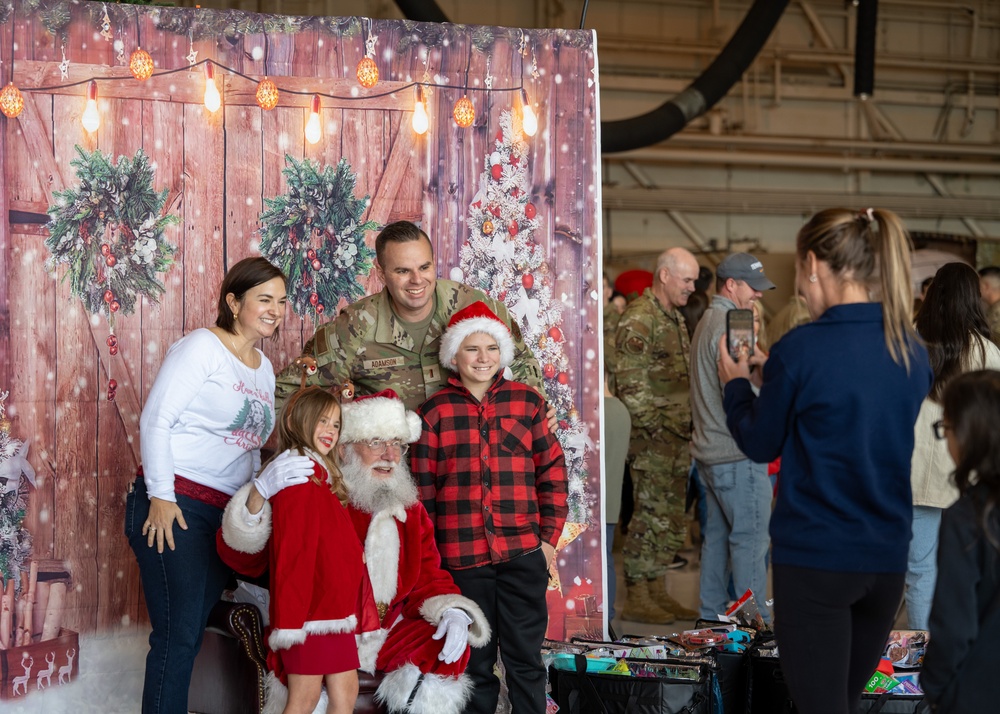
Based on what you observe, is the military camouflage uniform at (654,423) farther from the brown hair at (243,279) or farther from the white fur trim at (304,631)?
the white fur trim at (304,631)

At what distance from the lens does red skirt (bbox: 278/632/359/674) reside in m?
2.85

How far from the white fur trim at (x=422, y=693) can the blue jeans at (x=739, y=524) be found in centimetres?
166

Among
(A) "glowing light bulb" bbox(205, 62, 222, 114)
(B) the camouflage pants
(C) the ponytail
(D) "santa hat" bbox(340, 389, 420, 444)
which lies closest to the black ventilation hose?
(B) the camouflage pants

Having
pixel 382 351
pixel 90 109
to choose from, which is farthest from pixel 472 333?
pixel 90 109

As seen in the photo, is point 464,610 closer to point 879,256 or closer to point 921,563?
point 879,256

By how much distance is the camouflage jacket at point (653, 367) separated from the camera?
5109mm

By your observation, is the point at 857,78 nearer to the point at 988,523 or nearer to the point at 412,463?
the point at 412,463

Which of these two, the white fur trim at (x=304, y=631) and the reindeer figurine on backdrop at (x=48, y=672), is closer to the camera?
the white fur trim at (x=304, y=631)

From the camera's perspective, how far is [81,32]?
3670mm

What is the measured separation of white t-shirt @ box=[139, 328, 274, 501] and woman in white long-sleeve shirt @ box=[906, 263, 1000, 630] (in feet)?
6.84

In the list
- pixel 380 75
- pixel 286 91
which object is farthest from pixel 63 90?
pixel 380 75

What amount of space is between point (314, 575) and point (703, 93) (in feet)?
18.0

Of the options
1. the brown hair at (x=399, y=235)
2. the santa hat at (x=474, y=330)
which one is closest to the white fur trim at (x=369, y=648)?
the santa hat at (x=474, y=330)

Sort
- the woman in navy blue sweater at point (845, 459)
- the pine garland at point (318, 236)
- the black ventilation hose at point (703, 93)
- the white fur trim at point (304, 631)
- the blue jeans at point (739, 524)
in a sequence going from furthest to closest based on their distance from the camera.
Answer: the black ventilation hose at point (703, 93)
the blue jeans at point (739, 524)
the pine garland at point (318, 236)
the white fur trim at point (304, 631)
the woman in navy blue sweater at point (845, 459)
